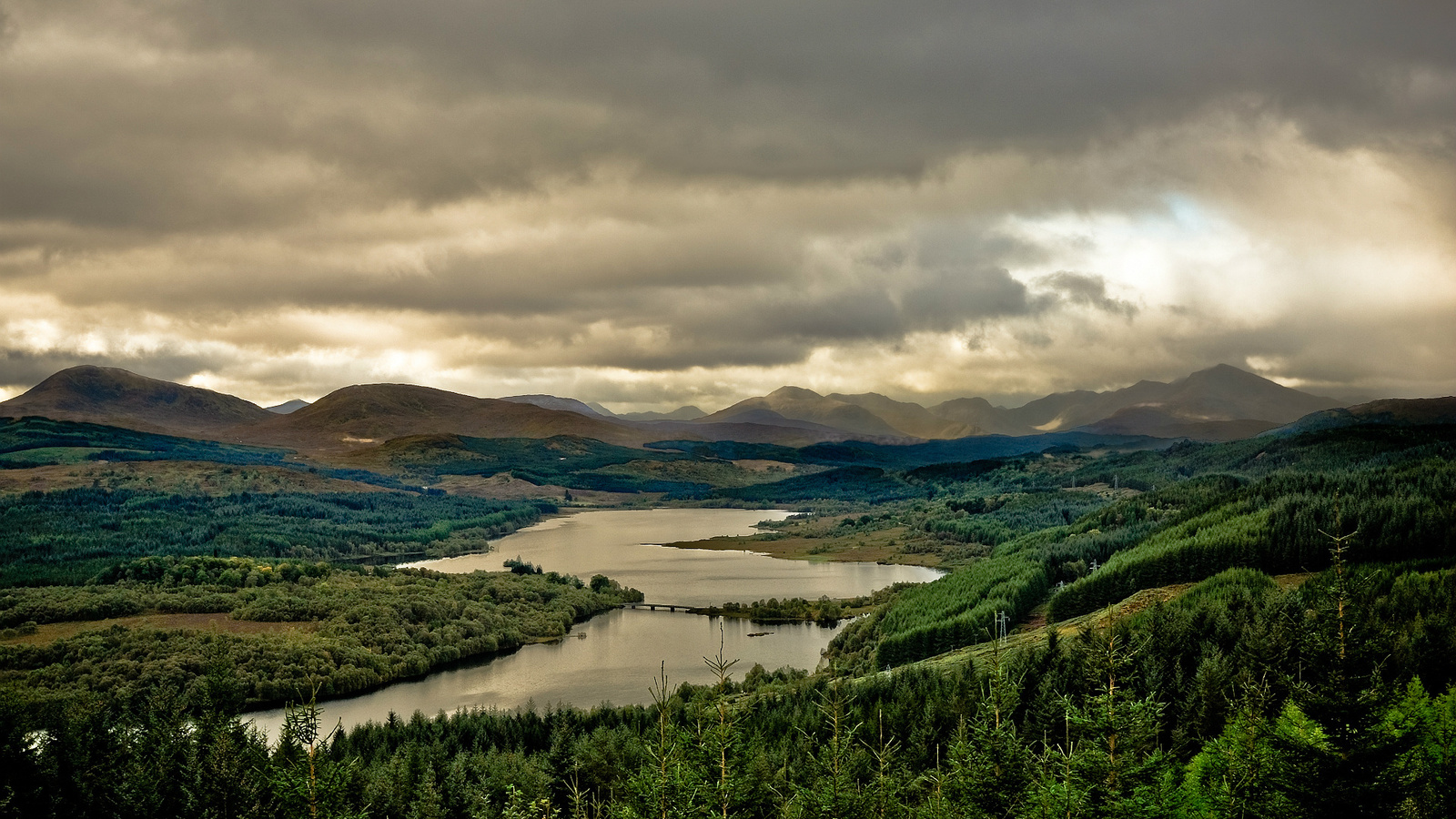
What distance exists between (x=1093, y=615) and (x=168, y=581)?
94.3 meters

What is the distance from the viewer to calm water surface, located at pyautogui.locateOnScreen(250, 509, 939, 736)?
2736 inches

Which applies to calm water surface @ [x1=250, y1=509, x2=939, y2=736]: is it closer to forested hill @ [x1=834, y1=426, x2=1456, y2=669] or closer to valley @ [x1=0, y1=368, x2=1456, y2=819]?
valley @ [x1=0, y1=368, x2=1456, y2=819]

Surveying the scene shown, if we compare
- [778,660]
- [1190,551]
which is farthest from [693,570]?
[1190,551]

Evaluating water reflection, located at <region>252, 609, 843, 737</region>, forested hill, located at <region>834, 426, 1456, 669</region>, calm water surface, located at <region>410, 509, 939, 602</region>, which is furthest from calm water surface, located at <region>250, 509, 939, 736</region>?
forested hill, located at <region>834, 426, 1456, 669</region>

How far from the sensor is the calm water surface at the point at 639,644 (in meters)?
69.5

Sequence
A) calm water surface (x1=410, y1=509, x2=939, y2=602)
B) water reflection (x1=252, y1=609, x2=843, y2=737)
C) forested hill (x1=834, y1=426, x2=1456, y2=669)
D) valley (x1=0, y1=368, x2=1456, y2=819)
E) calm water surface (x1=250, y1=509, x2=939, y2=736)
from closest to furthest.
Answer: valley (x1=0, y1=368, x2=1456, y2=819), water reflection (x1=252, y1=609, x2=843, y2=737), calm water surface (x1=250, y1=509, x2=939, y2=736), forested hill (x1=834, y1=426, x2=1456, y2=669), calm water surface (x1=410, y1=509, x2=939, y2=602)

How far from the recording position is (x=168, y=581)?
3937 inches

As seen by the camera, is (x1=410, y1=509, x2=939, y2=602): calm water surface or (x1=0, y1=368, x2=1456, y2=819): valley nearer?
(x1=0, y1=368, x2=1456, y2=819): valley

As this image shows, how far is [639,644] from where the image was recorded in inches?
3401

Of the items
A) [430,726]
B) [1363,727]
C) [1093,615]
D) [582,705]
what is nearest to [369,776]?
[430,726]

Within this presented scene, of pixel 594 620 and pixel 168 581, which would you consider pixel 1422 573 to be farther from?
pixel 168 581

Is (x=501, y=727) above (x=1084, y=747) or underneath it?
underneath

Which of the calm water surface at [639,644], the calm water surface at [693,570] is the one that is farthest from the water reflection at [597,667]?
the calm water surface at [693,570]

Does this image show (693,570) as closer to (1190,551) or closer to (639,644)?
(639,644)
